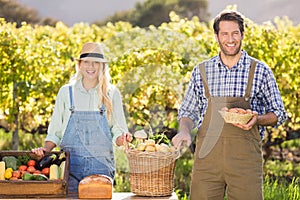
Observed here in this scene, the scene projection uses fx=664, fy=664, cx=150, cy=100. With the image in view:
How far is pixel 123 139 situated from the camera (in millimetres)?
3441

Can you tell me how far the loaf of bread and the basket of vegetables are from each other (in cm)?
15

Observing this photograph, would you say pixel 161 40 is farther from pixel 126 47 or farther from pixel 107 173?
pixel 107 173

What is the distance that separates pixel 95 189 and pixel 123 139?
1.03 ft

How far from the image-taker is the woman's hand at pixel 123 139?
3.38 metres

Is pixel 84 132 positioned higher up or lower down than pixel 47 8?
lower down

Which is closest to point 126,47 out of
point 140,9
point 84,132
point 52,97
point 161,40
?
point 161,40

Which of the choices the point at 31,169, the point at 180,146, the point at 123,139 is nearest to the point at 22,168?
the point at 31,169

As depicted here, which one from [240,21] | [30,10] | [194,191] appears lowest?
[194,191]

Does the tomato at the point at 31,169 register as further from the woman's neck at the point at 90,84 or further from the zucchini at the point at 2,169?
the woman's neck at the point at 90,84

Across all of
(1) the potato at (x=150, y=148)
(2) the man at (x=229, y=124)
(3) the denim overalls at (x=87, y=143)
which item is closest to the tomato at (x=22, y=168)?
(3) the denim overalls at (x=87, y=143)

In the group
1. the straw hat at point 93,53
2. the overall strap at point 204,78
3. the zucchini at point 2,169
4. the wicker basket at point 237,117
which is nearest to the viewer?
the wicker basket at point 237,117

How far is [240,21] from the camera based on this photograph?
11.1ft

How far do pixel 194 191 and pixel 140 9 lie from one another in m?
24.8

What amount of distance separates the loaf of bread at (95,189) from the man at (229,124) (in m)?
0.42
